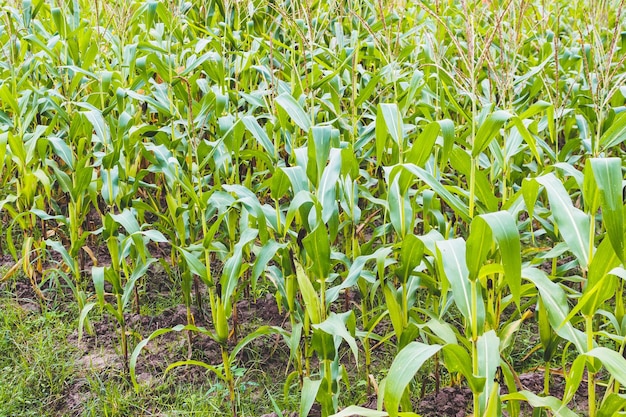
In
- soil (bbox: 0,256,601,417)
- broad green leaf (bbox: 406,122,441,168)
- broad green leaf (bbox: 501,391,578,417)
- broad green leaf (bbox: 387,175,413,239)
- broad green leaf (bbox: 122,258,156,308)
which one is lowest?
soil (bbox: 0,256,601,417)

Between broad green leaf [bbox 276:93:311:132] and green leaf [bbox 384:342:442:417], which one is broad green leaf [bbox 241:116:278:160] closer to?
broad green leaf [bbox 276:93:311:132]

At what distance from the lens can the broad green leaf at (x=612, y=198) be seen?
1.74 meters

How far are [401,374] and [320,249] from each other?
27.0 inches

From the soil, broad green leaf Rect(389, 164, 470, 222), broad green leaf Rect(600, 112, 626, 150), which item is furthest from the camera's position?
the soil

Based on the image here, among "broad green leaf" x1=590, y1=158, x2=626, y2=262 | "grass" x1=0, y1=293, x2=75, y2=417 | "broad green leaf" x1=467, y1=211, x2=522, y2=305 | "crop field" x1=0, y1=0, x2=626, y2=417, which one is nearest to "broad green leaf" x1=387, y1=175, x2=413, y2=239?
"crop field" x1=0, y1=0, x2=626, y2=417

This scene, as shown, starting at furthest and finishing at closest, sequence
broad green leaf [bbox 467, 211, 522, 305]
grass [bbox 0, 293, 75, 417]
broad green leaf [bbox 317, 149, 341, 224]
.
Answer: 1. grass [bbox 0, 293, 75, 417]
2. broad green leaf [bbox 317, 149, 341, 224]
3. broad green leaf [bbox 467, 211, 522, 305]

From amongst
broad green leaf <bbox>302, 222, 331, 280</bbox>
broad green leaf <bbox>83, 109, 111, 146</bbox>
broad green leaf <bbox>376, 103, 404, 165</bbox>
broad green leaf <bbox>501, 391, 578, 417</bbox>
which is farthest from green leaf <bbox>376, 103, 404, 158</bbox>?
broad green leaf <bbox>83, 109, 111, 146</bbox>

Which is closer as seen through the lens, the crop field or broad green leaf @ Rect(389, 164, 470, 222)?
the crop field

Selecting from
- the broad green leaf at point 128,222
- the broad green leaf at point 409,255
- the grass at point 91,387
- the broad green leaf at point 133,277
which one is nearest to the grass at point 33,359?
the grass at point 91,387

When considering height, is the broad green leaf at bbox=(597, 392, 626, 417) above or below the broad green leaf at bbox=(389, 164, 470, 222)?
below

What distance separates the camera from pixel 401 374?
193cm

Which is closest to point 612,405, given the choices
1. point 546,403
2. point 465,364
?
point 546,403

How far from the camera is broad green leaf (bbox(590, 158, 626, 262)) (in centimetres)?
174

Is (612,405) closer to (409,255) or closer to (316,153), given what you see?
(409,255)
